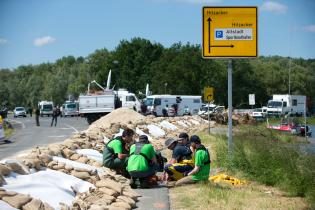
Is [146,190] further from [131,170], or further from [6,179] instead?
[6,179]

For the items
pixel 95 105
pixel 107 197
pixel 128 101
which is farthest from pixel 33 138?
pixel 128 101

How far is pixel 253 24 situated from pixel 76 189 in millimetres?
8227

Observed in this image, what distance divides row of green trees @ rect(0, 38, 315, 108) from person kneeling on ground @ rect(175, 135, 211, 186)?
5266 cm

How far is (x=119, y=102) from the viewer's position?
55.1 metres

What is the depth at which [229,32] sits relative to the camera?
16.9 metres

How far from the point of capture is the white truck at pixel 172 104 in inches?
2548

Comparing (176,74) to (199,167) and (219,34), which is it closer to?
(219,34)

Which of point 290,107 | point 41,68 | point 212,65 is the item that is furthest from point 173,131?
point 41,68

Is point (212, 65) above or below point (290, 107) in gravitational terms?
above

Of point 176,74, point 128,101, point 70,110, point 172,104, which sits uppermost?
point 176,74

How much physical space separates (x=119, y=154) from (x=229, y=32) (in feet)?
17.8

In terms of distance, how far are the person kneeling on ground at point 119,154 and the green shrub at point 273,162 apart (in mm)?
2873

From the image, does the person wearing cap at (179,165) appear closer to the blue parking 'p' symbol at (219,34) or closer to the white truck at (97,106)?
the blue parking 'p' symbol at (219,34)

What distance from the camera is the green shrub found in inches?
435
